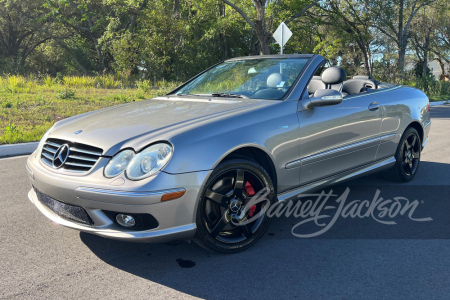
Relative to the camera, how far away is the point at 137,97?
13.4 m

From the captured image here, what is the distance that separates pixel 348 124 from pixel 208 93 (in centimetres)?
139

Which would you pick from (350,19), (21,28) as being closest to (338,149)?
(350,19)

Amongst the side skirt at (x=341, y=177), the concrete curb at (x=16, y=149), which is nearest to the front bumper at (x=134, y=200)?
the side skirt at (x=341, y=177)

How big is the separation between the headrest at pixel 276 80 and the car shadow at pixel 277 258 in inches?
49.3

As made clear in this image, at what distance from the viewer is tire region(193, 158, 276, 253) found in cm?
301

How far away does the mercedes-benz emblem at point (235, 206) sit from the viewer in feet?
10.3

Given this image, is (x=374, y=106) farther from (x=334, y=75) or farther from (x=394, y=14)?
(x=394, y=14)

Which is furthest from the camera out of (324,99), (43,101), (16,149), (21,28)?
(21,28)

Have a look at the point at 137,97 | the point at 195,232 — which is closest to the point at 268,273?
the point at 195,232

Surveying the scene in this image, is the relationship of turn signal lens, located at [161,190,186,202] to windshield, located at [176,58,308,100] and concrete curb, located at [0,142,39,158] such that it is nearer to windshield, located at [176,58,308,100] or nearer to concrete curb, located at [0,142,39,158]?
windshield, located at [176,58,308,100]

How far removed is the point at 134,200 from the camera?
2.66 m

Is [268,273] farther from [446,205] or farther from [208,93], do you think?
[446,205]

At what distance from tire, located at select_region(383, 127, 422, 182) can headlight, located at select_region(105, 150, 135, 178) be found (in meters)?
3.38

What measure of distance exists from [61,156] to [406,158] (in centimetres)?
398
